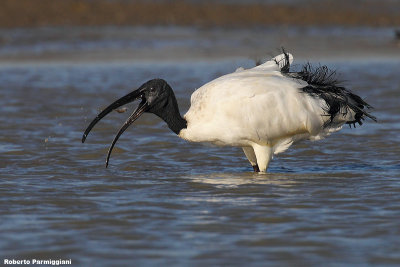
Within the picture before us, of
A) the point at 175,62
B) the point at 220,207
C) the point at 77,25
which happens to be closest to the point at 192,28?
the point at 77,25

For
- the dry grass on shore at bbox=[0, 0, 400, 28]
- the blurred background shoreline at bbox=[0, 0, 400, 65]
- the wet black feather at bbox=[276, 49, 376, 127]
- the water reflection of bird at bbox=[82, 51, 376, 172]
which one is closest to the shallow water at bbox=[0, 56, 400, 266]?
the water reflection of bird at bbox=[82, 51, 376, 172]

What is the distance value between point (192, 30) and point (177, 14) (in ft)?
8.79

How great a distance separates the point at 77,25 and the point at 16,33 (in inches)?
112

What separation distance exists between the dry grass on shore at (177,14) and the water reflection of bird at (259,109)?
20270 millimetres

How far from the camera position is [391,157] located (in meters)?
10.0

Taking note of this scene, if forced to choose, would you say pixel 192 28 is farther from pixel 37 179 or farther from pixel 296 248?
pixel 296 248

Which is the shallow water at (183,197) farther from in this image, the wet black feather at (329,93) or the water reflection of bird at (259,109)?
the wet black feather at (329,93)

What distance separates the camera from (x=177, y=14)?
31.4 m

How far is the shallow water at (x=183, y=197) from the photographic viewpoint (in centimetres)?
602

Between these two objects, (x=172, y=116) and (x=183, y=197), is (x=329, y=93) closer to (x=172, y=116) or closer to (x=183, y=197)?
(x=172, y=116)

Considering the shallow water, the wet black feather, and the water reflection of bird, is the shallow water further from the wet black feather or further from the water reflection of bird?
the wet black feather

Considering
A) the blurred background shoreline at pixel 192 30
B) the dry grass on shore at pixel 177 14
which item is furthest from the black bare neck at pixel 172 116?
the dry grass on shore at pixel 177 14

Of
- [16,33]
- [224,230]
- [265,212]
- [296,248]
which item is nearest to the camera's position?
[296,248]

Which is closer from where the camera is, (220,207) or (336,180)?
(220,207)
